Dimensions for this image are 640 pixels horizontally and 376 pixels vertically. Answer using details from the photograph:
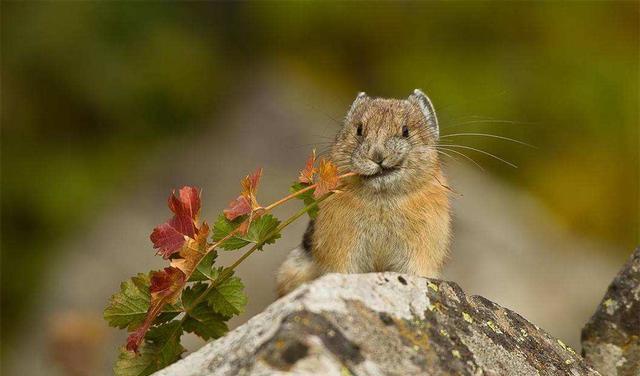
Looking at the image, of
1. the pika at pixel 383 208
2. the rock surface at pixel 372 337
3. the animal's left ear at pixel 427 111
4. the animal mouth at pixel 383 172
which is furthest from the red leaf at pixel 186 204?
the animal's left ear at pixel 427 111

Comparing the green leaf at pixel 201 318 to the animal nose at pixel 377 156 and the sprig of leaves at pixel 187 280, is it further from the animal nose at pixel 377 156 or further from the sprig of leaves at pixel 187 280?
the animal nose at pixel 377 156

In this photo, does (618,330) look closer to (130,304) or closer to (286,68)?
(130,304)

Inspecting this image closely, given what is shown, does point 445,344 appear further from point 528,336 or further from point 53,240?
point 53,240

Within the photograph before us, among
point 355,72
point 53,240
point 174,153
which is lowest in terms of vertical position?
point 53,240

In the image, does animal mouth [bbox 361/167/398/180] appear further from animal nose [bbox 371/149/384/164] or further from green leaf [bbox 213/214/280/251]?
green leaf [bbox 213/214/280/251]

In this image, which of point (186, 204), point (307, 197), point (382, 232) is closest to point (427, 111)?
point (382, 232)

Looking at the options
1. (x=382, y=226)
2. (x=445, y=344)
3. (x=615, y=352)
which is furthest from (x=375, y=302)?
(x=615, y=352)

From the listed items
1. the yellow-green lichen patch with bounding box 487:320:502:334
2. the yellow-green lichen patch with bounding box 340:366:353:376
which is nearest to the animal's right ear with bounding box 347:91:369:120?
the yellow-green lichen patch with bounding box 487:320:502:334
